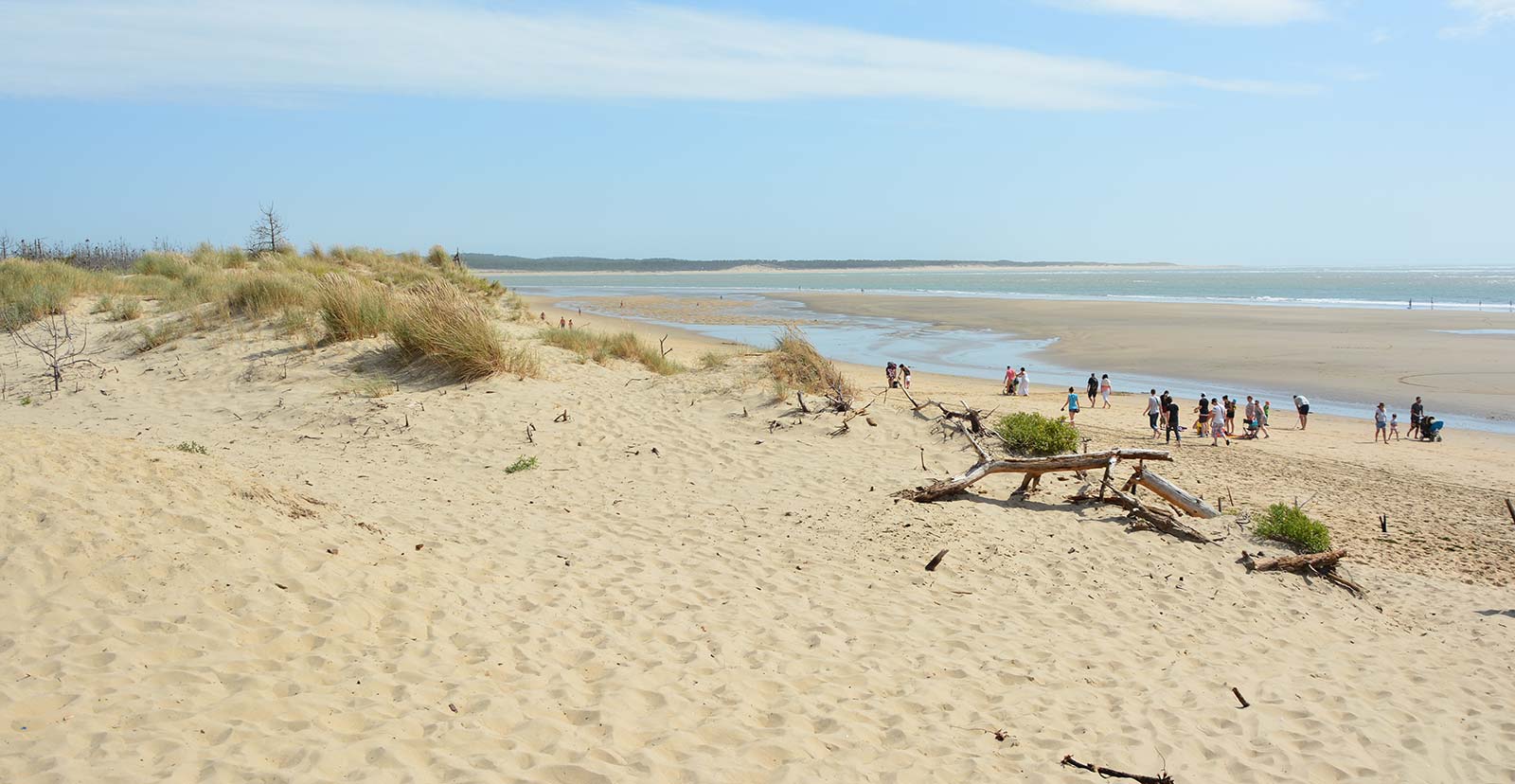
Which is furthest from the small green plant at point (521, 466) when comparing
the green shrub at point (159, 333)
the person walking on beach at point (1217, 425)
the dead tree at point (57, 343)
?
the person walking on beach at point (1217, 425)

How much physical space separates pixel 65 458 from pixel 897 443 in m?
8.19

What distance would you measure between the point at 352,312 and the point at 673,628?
431 inches

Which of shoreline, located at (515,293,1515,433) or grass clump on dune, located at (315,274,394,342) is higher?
grass clump on dune, located at (315,274,394,342)

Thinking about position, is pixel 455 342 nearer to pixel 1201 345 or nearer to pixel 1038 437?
pixel 1038 437

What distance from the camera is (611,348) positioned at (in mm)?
16094

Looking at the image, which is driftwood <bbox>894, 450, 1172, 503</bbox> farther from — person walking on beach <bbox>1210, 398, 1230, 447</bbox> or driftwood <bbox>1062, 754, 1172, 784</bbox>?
person walking on beach <bbox>1210, 398, 1230, 447</bbox>

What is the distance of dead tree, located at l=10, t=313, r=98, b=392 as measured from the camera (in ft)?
44.6

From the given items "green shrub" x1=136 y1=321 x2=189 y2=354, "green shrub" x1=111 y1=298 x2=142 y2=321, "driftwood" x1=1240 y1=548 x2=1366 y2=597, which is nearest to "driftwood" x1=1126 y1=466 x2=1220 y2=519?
"driftwood" x1=1240 y1=548 x2=1366 y2=597

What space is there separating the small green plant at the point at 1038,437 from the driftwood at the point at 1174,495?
1.61 m

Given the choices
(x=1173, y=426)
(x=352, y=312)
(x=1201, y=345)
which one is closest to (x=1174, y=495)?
(x=1173, y=426)

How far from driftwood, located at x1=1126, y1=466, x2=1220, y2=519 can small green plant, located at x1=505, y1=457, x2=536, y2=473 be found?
20.2 feet

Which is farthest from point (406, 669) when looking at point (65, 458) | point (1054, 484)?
point (1054, 484)

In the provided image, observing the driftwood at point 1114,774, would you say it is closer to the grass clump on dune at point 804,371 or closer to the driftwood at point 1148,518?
the driftwood at point 1148,518

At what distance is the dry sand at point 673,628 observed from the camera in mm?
4312
